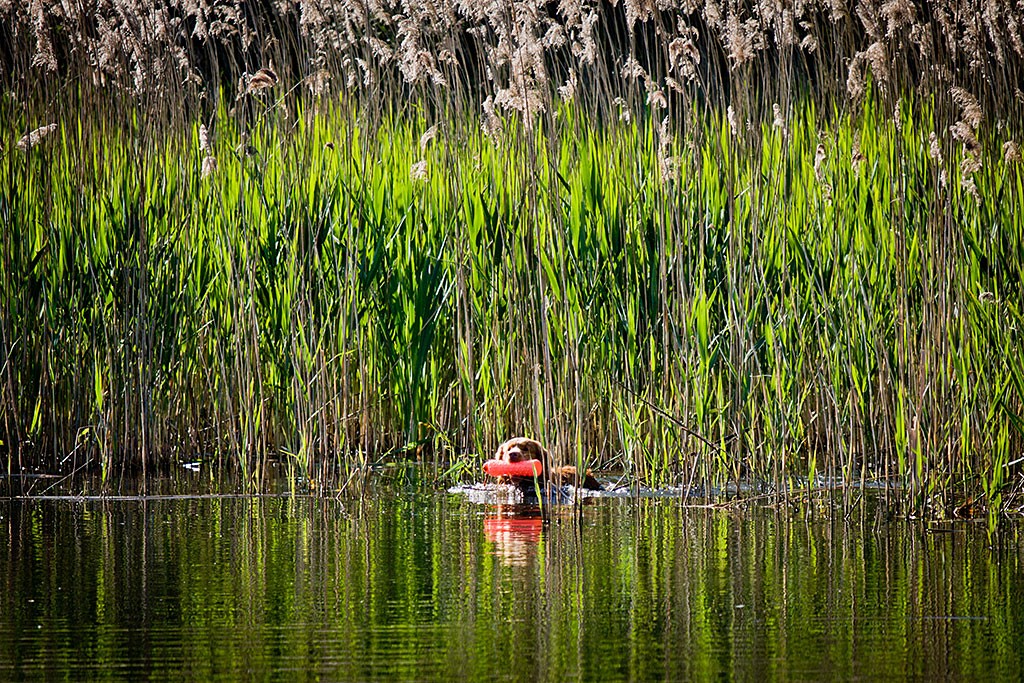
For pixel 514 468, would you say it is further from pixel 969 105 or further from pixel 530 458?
pixel 969 105

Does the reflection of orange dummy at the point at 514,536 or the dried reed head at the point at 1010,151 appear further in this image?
the dried reed head at the point at 1010,151

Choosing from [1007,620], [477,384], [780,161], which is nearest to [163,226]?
[477,384]

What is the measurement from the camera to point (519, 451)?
4.50 m

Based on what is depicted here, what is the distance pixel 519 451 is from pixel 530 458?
7 cm

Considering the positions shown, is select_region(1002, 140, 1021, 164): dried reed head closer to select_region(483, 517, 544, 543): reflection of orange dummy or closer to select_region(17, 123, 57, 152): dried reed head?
select_region(483, 517, 544, 543): reflection of orange dummy

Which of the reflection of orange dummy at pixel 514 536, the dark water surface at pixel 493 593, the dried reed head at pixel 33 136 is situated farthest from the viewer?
the dried reed head at pixel 33 136

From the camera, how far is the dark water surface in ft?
8.86

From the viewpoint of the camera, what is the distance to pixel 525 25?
14.2 feet

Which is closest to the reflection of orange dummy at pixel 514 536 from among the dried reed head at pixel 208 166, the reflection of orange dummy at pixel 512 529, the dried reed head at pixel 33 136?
the reflection of orange dummy at pixel 512 529

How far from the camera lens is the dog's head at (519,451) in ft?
14.8

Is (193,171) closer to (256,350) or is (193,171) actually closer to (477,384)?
(256,350)

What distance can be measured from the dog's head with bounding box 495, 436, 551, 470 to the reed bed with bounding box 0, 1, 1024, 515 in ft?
0.28

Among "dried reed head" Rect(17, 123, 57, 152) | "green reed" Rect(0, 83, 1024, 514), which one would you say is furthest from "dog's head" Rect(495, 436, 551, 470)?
"dried reed head" Rect(17, 123, 57, 152)

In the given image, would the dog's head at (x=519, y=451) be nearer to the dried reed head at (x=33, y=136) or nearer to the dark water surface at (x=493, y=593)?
the dark water surface at (x=493, y=593)
